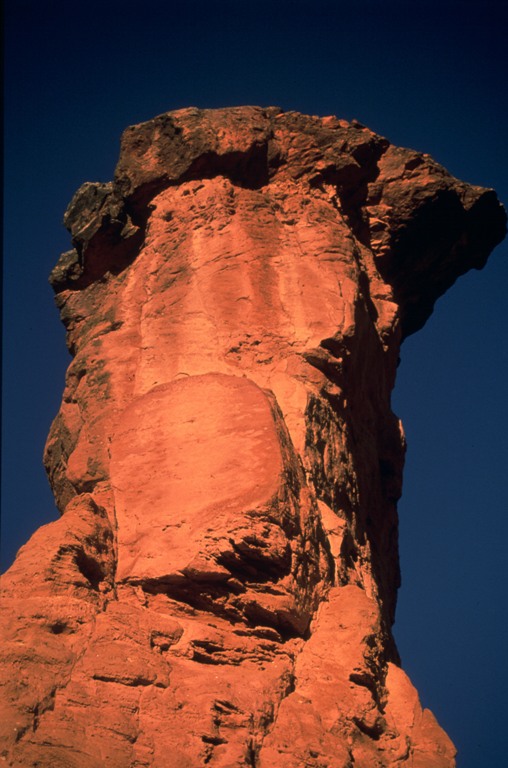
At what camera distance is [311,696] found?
25.1ft

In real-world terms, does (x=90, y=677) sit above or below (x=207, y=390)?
below

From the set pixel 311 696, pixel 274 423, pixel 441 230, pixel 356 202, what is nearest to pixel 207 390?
A: pixel 274 423

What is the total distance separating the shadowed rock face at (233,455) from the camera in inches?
276

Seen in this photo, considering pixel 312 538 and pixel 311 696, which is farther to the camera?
pixel 312 538

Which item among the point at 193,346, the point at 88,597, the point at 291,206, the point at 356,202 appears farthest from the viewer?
the point at 356,202

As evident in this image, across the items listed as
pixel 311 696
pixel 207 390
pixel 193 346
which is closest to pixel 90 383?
pixel 193 346

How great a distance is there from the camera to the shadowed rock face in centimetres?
701

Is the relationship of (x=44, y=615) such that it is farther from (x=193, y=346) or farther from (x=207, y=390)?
(x=193, y=346)

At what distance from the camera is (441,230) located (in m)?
13.2

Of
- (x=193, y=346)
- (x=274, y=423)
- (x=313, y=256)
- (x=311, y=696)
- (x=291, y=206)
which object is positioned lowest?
(x=311, y=696)

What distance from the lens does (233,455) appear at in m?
8.54

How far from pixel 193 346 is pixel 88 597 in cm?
304

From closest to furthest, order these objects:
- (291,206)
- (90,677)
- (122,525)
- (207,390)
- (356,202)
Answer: (90,677), (122,525), (207,390), (291,206), (356,202)

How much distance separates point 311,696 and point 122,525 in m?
1.93
